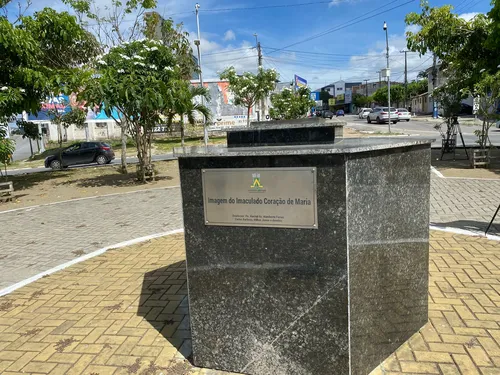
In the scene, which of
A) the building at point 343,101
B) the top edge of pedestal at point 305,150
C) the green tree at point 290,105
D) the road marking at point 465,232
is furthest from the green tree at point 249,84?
the building at point 343,101

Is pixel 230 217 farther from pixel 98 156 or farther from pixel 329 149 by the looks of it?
pixel 98 156

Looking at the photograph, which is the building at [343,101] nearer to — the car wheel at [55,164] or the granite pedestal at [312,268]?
the car wheel at [55,164]

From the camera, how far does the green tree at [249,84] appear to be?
116 ft

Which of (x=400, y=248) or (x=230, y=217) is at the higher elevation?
(x=230, y=217)

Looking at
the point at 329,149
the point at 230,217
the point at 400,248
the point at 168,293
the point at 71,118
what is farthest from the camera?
the point at 71,118

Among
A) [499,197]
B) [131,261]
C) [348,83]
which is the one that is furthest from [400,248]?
[348,83]

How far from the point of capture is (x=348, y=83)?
15312 cm

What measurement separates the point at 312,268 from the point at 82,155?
75.1 feet

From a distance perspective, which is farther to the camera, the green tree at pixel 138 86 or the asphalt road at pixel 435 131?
the asphalt road at pixel 435 131

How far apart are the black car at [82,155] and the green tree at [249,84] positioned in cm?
1488

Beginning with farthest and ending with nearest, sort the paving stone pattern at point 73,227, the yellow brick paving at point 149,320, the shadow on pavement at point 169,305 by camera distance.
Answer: the paving stone pattern at point 73,227 → the shadow on pavement at point 169,305 → the yellow brick paving at point 149,320

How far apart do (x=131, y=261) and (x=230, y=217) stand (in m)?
3.23

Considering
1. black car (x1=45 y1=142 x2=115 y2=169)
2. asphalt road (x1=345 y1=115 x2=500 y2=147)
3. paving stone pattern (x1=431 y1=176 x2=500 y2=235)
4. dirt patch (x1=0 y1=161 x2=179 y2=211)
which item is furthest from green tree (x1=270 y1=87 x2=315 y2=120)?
paving stone pattern (x1=431 y1=176 x2=500 y2=235)

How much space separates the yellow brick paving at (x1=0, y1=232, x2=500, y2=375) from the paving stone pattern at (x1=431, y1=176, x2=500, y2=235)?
3.87 feet
